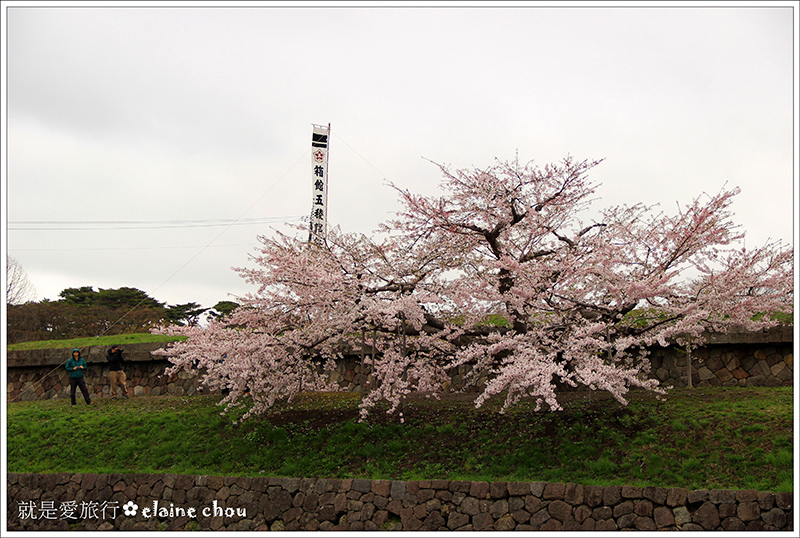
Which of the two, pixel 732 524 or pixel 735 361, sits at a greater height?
pixel 735 361

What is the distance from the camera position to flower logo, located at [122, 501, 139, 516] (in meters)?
11.5

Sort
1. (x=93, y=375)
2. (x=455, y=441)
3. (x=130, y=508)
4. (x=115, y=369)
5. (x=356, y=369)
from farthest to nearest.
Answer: (x=93, y=375)
(x=115, y=369)
(x=356, y=369)
(x=130, y=508)
(x=455, y=441)

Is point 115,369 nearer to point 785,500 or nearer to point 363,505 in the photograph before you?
point 363,505

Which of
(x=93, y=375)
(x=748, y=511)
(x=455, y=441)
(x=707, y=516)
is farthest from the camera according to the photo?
(x=93, y=375)

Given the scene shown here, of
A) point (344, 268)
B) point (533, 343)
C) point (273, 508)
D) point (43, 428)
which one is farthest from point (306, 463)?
point (43, 428)

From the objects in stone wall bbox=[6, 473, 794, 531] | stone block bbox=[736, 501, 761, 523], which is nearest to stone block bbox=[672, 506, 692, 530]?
stone wall bbox=[6, 473, 794, 531]

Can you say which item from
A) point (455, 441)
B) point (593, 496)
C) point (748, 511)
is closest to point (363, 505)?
point (455, 441)

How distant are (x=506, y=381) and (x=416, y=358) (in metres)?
3.48

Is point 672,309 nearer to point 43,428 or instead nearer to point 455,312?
point 455,312

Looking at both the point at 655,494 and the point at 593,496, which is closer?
the point at 655,494

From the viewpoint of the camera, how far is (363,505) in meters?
10.3

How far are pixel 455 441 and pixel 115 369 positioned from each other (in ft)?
35.5

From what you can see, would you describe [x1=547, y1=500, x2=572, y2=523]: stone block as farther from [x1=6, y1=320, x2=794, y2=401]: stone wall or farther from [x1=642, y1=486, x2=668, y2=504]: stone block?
[x1=6, y1=320, x2=794, y2=401]: stone wall

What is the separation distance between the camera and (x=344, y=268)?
40.1 ft
